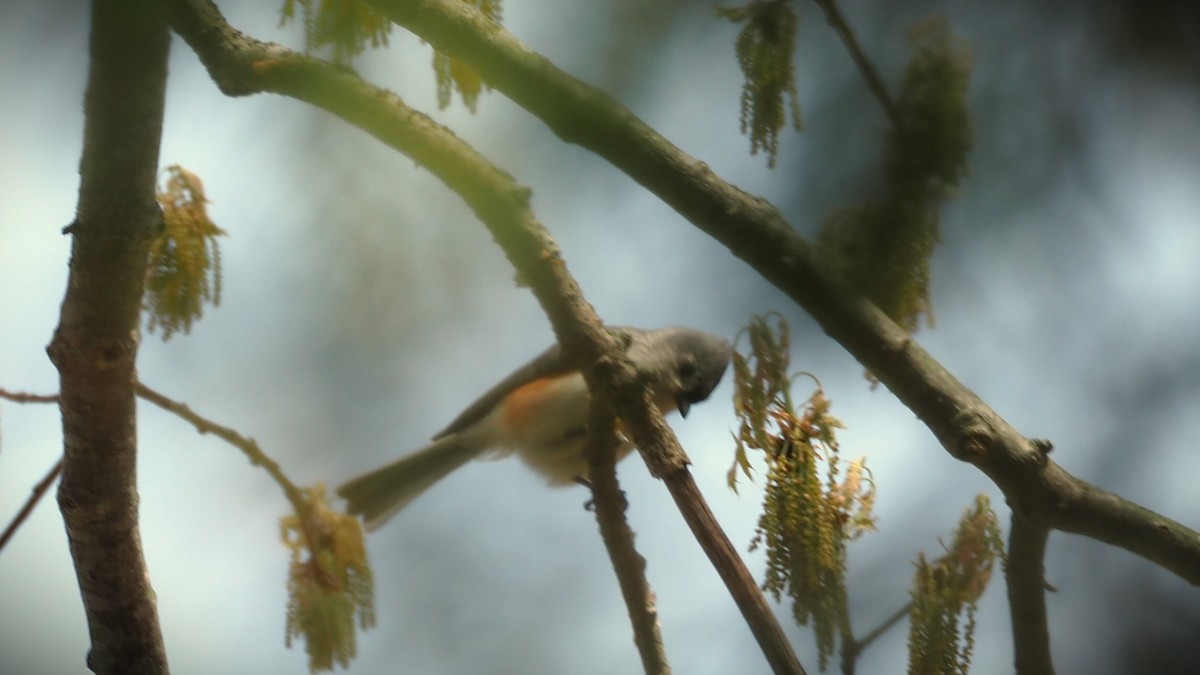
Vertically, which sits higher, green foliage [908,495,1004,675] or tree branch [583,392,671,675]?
tree branch [583,392,671,675]

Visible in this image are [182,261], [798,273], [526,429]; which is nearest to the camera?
[798,273]

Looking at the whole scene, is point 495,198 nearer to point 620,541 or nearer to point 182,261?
point 620,541

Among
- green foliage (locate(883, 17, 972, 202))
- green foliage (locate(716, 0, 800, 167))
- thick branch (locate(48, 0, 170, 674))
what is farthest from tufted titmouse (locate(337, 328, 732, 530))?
green foliage (locate(883, 17, 972, 202))

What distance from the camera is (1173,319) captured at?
1212 mm

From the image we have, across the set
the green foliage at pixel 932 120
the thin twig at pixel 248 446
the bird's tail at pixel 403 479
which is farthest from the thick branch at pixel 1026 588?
the bird's tail at pixel 403 479

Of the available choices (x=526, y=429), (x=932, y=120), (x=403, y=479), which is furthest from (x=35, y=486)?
(x=932, y=120)

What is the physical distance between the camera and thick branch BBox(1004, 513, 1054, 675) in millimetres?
1313

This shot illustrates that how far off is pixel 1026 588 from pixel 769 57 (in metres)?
0.90

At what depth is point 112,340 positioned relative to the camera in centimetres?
132

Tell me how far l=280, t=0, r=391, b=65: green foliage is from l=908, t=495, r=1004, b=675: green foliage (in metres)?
0.97

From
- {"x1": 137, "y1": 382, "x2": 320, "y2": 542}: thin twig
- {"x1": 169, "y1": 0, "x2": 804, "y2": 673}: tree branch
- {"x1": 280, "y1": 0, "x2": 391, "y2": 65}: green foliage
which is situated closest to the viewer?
{"x1": 280, "y1": 0, "x2": 391, "y2": 65}: green foliage

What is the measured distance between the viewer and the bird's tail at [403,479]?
78.9 inches

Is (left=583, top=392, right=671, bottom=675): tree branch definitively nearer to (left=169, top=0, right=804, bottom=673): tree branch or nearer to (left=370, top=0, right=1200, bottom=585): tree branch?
(left=169, top=0, right=804, bottom=673): tree branch

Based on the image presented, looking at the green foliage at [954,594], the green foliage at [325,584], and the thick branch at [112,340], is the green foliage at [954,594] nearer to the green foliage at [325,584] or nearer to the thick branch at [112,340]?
the green foliage at [325,584]
